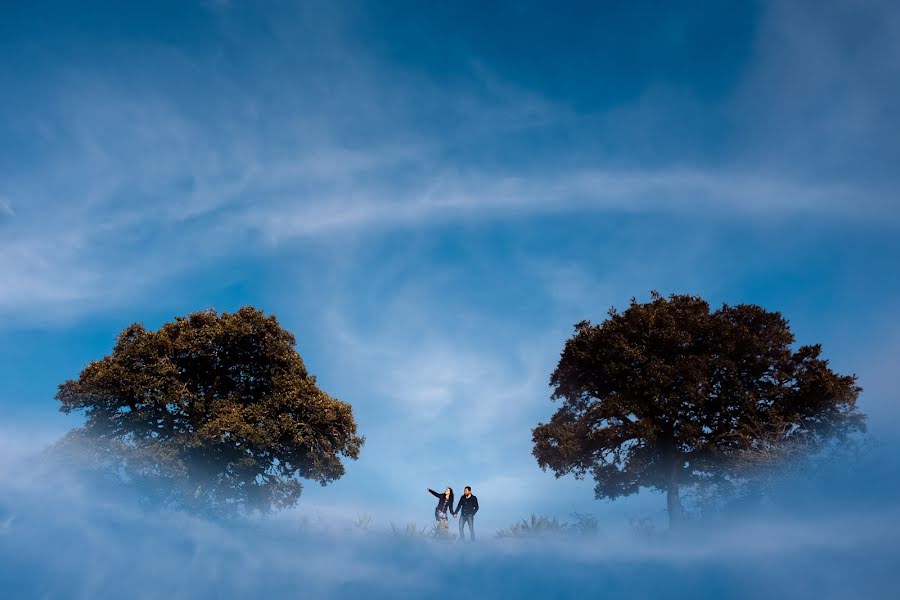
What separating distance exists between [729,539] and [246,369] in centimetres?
2467

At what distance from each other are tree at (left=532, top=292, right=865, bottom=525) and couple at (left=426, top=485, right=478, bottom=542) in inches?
346

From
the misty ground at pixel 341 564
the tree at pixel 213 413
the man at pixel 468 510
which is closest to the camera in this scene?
the misty ground at pixel 341 564

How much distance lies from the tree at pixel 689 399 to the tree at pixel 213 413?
12.5 meters

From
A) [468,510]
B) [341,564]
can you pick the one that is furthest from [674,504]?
[341,564]

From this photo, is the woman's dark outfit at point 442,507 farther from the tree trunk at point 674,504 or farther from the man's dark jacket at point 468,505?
the tree trunk at point 674,504

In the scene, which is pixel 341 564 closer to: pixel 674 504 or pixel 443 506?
pixel 443 506

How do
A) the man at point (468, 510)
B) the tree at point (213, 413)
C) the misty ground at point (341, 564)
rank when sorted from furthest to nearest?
the tree at point (213, 413)
the man at point (468, 510)
the misty ground at point (341, 564)

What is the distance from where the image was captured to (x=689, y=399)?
106 feet

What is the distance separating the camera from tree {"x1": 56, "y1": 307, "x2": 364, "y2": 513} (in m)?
30.5

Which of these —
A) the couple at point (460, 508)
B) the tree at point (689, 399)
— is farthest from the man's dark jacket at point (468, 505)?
the tree at point (689, 399)

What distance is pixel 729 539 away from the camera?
69.7 feet

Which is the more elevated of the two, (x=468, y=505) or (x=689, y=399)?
(x=689, y=399)

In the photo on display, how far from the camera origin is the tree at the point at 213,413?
30516 millimetres

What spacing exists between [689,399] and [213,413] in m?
23.6
